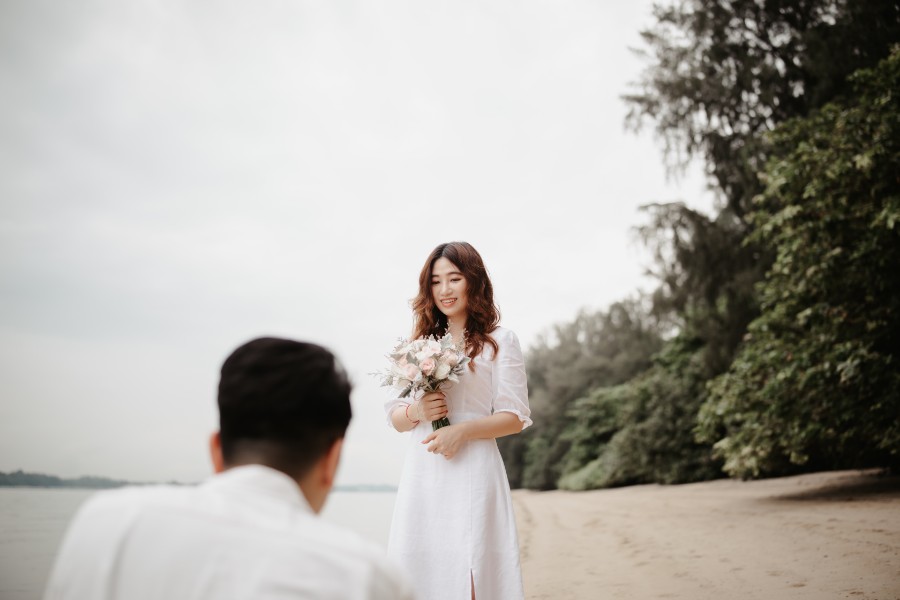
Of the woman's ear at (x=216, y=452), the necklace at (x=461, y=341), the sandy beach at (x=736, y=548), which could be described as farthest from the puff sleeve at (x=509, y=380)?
the sandy beach at (x=736, y=548)

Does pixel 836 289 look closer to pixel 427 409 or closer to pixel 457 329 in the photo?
pixel 457 329

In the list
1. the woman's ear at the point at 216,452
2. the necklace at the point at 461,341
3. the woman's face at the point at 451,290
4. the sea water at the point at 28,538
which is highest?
the woman's face at the point at 451,290

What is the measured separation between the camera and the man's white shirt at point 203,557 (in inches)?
35.9

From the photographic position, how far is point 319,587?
91 centimetres

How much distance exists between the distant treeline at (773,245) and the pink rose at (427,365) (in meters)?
7.75

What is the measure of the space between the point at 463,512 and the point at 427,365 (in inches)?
26.2

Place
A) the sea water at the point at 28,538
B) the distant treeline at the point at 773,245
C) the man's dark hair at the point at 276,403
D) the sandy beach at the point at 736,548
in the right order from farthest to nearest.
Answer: the distant treeline at the point at 773,245 < the sandy beach at the point at 736,548 < the sea water at the point at 28,538 < the man's dark hair at the point at 276,403

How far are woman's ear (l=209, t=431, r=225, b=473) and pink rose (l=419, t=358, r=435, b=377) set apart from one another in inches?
67.5

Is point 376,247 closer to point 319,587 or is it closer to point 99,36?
point 99,36

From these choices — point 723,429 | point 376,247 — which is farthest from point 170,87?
point 723,429

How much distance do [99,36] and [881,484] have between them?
49.6 ft

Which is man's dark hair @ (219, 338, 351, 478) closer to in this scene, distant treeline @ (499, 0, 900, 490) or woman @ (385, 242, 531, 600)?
woman @ (385, 242, 531, 600)

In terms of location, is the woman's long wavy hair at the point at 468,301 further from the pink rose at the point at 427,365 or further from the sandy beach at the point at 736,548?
the sandy beach at the point at 736,548

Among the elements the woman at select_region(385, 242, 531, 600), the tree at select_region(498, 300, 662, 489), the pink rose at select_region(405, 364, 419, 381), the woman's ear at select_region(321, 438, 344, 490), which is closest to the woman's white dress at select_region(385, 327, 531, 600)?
the woman at select_region(385, 242, 531, 600)
